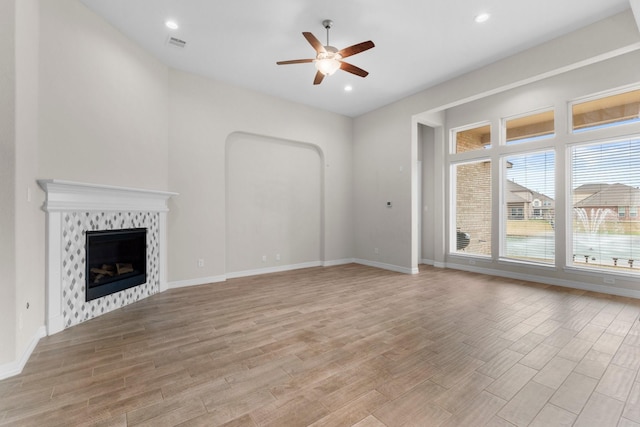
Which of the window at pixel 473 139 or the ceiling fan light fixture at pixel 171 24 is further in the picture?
the window at pixel 473 139

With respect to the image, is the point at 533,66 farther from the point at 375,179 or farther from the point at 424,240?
the point at 424,240

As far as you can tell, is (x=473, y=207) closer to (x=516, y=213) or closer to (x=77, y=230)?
(x=516, y=213)

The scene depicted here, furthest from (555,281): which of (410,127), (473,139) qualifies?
(410,127)

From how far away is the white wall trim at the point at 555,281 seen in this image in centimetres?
427

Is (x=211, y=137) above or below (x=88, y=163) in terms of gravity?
above

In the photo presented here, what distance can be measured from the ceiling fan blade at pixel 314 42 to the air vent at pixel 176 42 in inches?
77.7

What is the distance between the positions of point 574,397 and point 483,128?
5.54m

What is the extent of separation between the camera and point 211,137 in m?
5.04

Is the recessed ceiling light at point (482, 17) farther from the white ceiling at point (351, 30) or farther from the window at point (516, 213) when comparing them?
the window at point (516, 213)

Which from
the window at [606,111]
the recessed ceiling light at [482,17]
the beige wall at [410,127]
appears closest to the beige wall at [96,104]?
the beige wall at [410,127]

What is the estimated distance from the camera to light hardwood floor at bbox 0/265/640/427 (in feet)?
5.73

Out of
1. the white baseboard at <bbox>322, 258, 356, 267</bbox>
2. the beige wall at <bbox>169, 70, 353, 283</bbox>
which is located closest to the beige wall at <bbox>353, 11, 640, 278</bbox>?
the white baseboard at <bbox>322, 258, 356, 267</bbox>

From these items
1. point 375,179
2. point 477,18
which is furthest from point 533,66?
point 375,179

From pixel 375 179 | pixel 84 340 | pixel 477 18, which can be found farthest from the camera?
pixel 375 179
